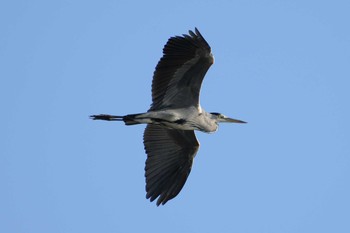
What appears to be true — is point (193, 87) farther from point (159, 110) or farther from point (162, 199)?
point (162, 199)

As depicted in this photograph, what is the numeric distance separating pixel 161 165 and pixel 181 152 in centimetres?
48

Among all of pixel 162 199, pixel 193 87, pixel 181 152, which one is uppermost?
pixel 193 87

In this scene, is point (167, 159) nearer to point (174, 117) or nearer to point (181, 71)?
point (174, 117)

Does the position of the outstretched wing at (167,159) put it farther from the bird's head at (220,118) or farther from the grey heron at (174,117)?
the bird's head at (220,118)

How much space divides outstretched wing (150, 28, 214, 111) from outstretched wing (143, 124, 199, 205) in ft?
3.31

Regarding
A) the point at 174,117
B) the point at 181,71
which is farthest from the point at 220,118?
the point at 181,71

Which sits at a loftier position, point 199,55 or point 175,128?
point 199,55

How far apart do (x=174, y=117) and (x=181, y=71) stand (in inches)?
31.6

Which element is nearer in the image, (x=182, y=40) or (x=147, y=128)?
(x=182, y=40)

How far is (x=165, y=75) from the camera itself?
39.7ft

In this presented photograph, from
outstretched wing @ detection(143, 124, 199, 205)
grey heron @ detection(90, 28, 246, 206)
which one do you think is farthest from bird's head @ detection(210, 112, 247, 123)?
outstretched wing @ detection(143, 124, 199, 205)

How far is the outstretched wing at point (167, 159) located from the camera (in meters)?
12.7

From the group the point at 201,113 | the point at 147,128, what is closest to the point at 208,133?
the point at 201,113

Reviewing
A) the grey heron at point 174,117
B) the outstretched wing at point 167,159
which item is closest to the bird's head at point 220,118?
the grey heron at point 174,117
